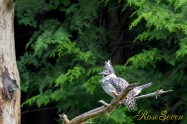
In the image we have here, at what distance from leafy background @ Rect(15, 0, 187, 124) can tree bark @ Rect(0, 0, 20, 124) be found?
62 centimetres

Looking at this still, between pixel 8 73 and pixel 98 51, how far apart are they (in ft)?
3.84

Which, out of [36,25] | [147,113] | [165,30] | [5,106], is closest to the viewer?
[5,106]

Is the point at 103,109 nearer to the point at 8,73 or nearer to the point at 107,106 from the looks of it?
the point at 107,106

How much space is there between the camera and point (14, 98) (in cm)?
512

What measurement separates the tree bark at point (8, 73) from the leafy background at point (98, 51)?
622mm

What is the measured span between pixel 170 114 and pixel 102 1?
1110 millimetres

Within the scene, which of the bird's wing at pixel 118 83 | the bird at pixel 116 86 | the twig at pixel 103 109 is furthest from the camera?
the bird's wing at pixel 118 83

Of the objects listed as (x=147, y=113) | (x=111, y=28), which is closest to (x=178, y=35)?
(x=147, y=113)

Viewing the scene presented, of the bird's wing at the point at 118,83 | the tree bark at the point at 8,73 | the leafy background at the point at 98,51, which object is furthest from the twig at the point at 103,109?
the leafy background at the point at 98,51

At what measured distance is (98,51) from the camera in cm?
607

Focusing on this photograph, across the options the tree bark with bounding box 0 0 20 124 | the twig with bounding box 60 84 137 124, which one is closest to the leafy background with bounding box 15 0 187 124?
the tree bark with bounding box 0 0 20 124

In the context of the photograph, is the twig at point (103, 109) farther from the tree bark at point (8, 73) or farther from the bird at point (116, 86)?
the tree bark at point (8, 73)

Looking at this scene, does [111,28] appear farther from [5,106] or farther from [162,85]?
[5,106]

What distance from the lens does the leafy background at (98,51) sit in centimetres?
543
